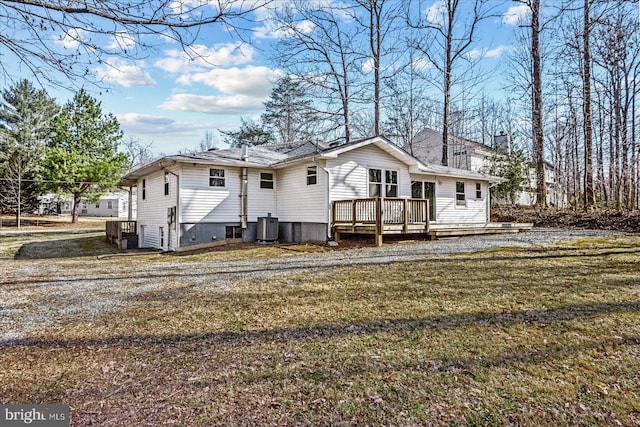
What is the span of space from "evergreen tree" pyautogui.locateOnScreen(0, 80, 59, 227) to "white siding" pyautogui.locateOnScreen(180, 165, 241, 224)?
70.7 feet

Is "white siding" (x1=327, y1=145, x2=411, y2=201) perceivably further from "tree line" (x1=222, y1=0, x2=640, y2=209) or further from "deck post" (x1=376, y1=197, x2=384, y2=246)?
"tree line" (x1=222, y1=0, x2=640, y2=209)

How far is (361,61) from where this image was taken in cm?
2106

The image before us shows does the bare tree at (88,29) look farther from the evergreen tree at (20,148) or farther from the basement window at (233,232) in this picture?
the evergreen tree at (20,148)

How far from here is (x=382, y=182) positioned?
46.8ft

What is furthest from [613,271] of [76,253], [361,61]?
[361,61]

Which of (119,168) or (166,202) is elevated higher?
(119,168)

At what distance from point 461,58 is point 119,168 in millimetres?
26071

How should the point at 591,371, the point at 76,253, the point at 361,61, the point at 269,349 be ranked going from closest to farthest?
the point at 591,371 → the point at 269,349 → the point at 76,253 → the point at 361,61

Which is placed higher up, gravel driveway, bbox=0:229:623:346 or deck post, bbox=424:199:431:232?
deck post, bbox=424:199:431:232

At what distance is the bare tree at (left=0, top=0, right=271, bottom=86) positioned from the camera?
3699mm

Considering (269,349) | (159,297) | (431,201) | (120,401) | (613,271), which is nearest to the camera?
(120,401)

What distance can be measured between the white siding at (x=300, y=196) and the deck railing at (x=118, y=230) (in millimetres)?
7221

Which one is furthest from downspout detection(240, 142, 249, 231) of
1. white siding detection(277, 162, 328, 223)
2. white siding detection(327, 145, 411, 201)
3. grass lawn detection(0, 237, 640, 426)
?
grass lawn detection(0, 237, 640, 426)

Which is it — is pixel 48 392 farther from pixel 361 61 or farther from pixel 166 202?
pixel 361 61
